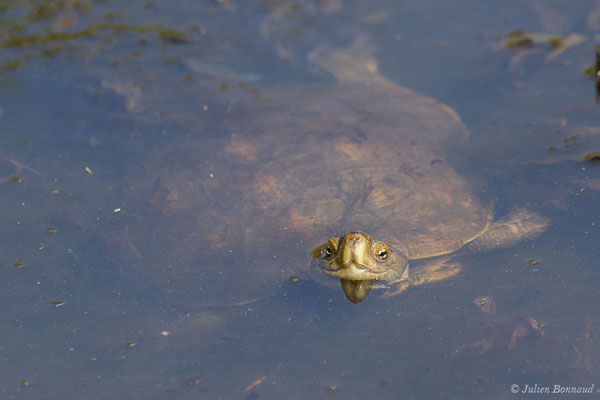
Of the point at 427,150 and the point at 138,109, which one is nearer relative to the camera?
the point at 427,150

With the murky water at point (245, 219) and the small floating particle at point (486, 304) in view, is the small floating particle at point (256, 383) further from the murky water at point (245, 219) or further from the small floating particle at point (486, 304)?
the small floating particle at point (486, 304)

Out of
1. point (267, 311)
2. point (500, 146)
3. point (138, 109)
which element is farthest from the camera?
point (138, 109)

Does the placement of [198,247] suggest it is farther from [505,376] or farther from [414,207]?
[505,376]

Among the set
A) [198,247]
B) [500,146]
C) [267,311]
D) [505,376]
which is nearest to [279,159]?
[198,247]

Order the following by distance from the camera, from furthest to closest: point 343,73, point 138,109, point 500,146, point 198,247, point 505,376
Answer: point 343,73
point 138,109
point 500,146
point 198,247
point 505,376

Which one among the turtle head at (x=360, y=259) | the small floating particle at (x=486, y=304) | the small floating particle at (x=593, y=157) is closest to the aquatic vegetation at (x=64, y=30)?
the turtle head at (x=360, y=259)

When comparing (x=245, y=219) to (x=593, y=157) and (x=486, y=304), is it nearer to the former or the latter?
(x=486, y=304)
